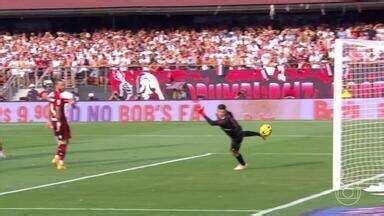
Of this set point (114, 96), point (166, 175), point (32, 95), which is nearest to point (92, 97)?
point (114, 96)

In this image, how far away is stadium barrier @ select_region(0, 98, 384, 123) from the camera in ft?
128

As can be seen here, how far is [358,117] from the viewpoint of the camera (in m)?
21.9

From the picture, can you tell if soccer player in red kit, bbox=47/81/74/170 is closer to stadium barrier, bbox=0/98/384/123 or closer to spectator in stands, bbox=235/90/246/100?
stadium barrier, bbox=0/98/384/123

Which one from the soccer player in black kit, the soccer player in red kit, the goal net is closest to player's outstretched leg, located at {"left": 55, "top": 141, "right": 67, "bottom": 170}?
the soccer player in red kit

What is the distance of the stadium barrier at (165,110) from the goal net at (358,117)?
9.86 metres

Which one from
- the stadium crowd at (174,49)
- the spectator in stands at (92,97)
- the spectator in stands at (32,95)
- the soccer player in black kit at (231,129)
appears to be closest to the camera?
the soccer player in black kit at (231,129)

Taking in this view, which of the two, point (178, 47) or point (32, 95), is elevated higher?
point (178, 47)

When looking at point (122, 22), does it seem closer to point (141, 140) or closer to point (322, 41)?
point (322, 41)

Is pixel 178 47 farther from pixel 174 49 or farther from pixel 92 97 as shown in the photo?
pixel 92 97

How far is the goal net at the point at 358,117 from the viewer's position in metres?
15.7

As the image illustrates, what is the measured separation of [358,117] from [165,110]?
1914cm

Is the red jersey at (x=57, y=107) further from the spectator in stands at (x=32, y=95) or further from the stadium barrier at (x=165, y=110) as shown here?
the spectator in stands at (x=32, y=95)

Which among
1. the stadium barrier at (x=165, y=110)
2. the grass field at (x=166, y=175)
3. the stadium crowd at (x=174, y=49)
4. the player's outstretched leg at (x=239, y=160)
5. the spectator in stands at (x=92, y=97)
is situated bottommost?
the grass field at (x=166, y=175)

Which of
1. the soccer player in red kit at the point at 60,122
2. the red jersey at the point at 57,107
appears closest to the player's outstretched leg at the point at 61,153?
the soccer player in red kit at the point at 60,122
